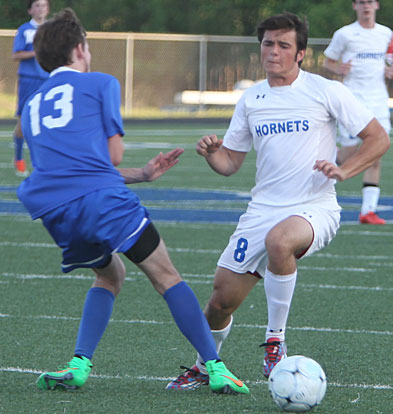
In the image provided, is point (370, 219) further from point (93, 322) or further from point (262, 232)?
point (93, 322)

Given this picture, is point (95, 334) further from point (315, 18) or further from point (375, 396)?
point (315, 18)

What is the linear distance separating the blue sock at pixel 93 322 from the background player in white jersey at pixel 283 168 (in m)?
0.59

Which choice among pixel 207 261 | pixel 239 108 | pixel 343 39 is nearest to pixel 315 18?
pixel 343 39

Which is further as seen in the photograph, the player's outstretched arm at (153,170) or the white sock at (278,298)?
the white sock at (278,298)

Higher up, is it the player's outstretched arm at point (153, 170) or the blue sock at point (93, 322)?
the player's outstretched arm at point (153, 170)

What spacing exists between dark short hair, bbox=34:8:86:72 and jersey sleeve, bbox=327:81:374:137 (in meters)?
1.40

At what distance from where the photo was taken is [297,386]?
436 cm

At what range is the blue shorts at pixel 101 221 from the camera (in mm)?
4410

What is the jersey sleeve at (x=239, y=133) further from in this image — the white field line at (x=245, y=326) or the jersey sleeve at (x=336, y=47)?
the jersey sleeve at (x=336, y=47)

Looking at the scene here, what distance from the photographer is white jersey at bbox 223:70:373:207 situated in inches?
205

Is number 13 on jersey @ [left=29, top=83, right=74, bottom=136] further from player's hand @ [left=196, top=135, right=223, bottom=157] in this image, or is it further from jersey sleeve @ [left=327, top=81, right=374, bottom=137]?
jersey sleeve @ [left=327, top=81, right=374, bottom=137]

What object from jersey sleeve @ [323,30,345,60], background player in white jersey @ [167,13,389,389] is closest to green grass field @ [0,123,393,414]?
background player in white jersey @ [167,13,389,389]

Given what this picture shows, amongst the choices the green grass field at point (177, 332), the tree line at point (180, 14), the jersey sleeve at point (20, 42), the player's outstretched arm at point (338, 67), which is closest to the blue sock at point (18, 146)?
the jersey sleeve at point (20, 42)

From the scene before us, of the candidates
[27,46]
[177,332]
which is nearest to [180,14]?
[27,46]
